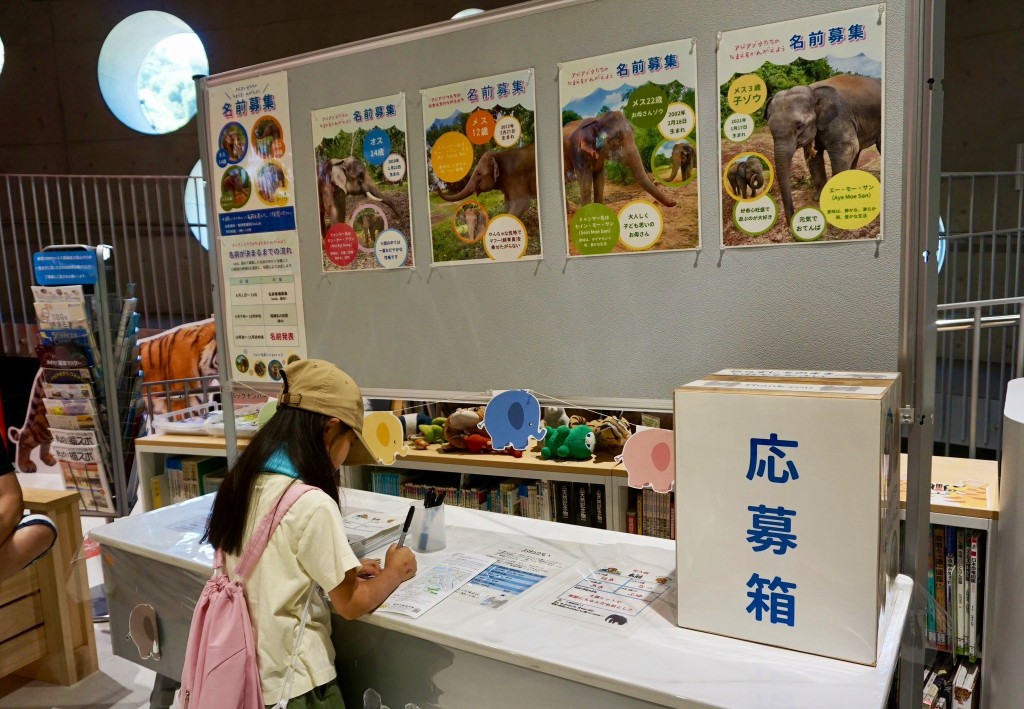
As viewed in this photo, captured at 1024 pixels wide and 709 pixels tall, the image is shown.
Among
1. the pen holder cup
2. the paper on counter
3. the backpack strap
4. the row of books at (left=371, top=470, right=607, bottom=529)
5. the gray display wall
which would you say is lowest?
the row of books at (left=371, top=470, right=607, bottom=529)

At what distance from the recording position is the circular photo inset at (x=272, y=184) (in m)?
1.93

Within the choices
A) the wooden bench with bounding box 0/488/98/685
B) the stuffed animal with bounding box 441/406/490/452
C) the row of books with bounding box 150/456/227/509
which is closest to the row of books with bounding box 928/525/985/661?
the stuffed animal with bounding box 441/406/490/452

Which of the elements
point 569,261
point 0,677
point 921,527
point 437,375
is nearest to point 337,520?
point 437,375

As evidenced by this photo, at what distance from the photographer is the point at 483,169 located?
1.62 m

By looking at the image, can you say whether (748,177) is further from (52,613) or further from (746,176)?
(52,613)

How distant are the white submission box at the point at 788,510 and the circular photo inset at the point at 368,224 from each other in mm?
951

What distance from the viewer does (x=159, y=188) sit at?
6.65 meters

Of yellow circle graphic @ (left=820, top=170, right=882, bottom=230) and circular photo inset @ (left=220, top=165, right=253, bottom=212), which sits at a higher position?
circular photo inset @ (left=220, top=165, right=253, bottom=212)

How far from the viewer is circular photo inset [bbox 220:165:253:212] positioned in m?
2.00

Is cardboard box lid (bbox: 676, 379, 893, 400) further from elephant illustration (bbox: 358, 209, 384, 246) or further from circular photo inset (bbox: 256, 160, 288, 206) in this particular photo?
circular photo inset (bbox: 256, 160, 288, 206)

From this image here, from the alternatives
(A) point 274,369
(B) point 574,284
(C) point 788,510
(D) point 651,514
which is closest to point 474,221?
(B) point 574,284

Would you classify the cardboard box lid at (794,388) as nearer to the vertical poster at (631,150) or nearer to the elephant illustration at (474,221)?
the vertical poster at (631,150)

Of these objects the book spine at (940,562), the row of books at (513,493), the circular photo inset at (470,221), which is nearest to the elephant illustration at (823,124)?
the circular photo inset at (470,221)

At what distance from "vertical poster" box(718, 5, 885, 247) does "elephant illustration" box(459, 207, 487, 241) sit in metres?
0.55
